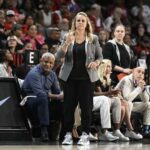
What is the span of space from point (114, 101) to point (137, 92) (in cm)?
48

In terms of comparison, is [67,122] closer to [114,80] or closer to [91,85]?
[91,85]

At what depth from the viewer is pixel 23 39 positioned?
14.8m

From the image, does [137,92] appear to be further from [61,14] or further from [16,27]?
[61,14]

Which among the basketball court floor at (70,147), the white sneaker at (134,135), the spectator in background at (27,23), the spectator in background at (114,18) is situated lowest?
the white sneaker at (134,135)

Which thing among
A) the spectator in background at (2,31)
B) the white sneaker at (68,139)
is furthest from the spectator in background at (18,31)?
the white sneaker at (68,139)

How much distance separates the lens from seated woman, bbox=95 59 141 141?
11656mm

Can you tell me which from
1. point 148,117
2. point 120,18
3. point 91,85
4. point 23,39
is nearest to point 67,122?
point 91,85

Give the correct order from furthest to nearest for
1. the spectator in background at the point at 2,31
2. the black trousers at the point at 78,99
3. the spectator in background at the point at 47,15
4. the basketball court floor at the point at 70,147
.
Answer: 1. the spectator in background at the point at 47,15
2. the spectator in background at the point at 2,31
3. the black trousers at the point at 78,99
4. the basketball court floor at the point at 70,147

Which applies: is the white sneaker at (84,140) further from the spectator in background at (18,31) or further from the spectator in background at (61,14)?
the spectator in background at (61,14)

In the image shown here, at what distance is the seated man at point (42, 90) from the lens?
10.9 meters

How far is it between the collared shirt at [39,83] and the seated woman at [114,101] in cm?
84

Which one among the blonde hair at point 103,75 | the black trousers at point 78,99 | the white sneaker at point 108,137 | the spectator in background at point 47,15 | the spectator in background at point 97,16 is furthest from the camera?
the spectator in background at point 97,16

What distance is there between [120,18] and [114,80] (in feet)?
21.2

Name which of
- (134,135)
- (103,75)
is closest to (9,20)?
(103,75)
